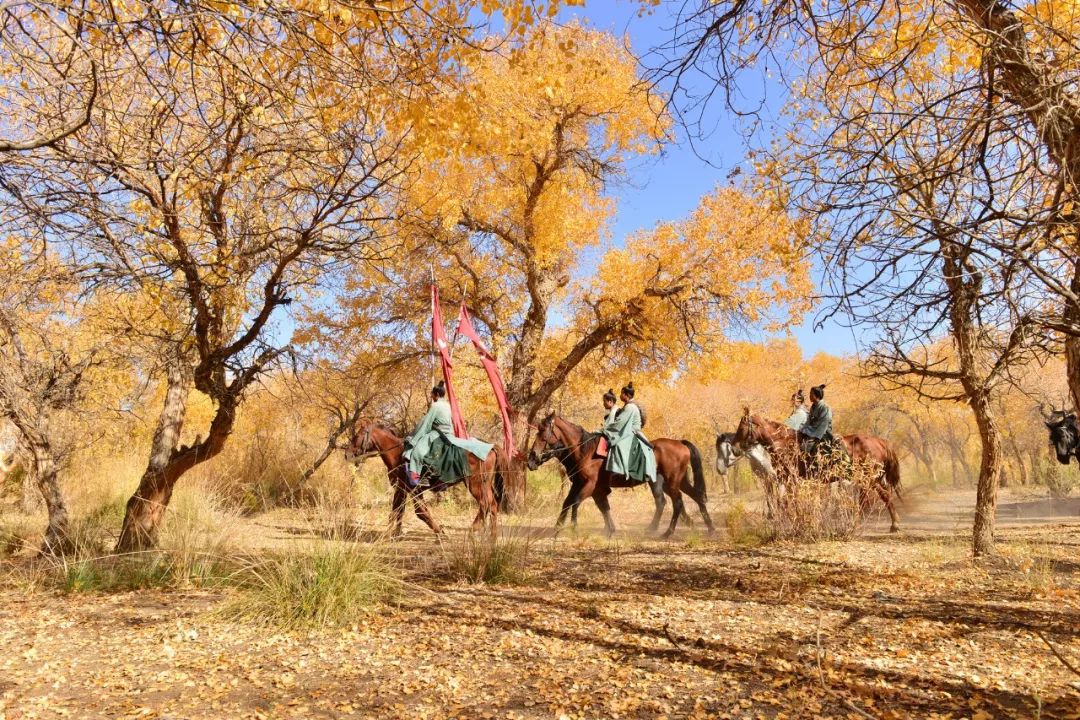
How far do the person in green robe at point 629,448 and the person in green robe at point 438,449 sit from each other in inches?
96.3

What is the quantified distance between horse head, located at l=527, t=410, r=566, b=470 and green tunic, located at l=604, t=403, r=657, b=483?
0.92 metres

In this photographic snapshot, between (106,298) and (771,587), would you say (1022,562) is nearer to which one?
(771,587)

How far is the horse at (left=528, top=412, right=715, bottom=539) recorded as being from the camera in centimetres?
1059

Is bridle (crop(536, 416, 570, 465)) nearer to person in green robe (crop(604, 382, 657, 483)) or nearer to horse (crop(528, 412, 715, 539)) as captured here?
horse (crop(528, 412, 715, 539))

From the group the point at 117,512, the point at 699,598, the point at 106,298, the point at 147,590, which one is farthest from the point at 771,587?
the point at 117,512

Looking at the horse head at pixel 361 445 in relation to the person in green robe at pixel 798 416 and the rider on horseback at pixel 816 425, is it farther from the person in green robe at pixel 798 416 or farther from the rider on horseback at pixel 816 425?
the person in green robe at pixel 798 416

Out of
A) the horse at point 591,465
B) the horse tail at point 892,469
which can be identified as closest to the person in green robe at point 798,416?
the horse tail at point 892,469

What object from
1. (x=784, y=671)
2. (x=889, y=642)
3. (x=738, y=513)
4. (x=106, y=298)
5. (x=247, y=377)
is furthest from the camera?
(x=738, y=513)

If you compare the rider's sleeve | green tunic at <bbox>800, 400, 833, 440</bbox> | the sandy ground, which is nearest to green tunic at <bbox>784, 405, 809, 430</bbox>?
green tunic at <bbox>800, 400, 833, 440</bbox>

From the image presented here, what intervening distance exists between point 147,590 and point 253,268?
10.7ft

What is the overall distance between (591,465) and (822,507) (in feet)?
11.7

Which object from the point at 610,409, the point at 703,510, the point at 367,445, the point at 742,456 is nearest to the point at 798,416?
the point at 742,456

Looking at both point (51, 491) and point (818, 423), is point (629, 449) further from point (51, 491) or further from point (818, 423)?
point (51, 491)

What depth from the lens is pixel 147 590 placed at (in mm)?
6488
